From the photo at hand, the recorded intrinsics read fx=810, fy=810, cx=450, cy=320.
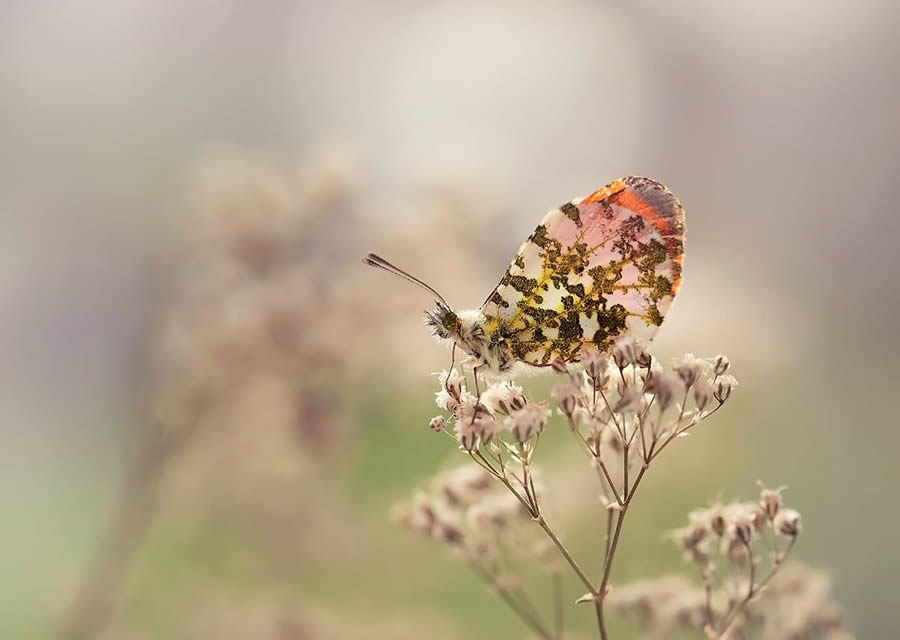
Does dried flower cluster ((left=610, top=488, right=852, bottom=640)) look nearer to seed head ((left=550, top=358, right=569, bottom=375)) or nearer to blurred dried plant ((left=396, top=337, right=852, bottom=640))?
blurred dried plant ((left=396, top=337, right=852, bottom=640))

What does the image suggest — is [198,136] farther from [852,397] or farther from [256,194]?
[852,397]

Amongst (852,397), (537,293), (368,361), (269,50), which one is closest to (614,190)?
(537,293)

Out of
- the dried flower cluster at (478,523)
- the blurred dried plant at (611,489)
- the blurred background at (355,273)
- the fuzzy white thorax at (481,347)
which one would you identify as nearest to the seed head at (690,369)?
the blurred dried plant at (611,489)

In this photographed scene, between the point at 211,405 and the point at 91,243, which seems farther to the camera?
the point at 91,243

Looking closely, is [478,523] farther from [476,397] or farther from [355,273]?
[355,273]

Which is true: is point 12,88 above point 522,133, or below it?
below

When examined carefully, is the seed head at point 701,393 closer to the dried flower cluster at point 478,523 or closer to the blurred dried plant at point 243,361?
the dried flower cluster at point 478,523
